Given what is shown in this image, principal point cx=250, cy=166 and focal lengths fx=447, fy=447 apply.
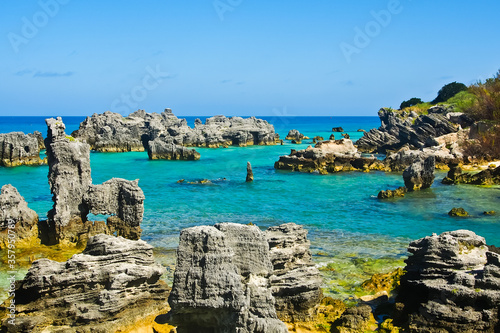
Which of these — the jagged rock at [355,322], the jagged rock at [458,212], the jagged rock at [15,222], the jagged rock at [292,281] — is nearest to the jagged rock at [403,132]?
the jagged rock at [458,212]

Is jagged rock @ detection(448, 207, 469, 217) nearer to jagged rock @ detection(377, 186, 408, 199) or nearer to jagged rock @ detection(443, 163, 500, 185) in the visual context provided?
jagged rock @ detection(377, 186, 408, 199)

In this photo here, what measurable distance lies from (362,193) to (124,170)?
29.2 m

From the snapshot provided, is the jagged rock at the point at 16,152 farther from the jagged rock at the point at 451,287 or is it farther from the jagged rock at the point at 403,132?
the jagged rock at the point at 451,287

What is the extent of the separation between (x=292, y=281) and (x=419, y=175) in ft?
96.5

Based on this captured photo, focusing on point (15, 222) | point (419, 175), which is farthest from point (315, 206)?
point (15, 222)

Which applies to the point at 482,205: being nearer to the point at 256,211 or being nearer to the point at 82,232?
the point at 256,211

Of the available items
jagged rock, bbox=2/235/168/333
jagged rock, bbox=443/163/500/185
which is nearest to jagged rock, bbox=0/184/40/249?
jagged rock, bbox=2/235/168/333

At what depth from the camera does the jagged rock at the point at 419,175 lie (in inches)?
1544

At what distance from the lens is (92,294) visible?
41.9ft

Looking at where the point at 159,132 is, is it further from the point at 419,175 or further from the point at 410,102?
the point at 410,102

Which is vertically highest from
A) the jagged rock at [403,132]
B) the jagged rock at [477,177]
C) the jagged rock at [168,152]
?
the jagged rock at [403,132]

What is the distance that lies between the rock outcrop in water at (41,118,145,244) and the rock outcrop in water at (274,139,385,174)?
33155 mm

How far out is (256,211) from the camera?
32.0 metres

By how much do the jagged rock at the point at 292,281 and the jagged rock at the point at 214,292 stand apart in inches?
124
